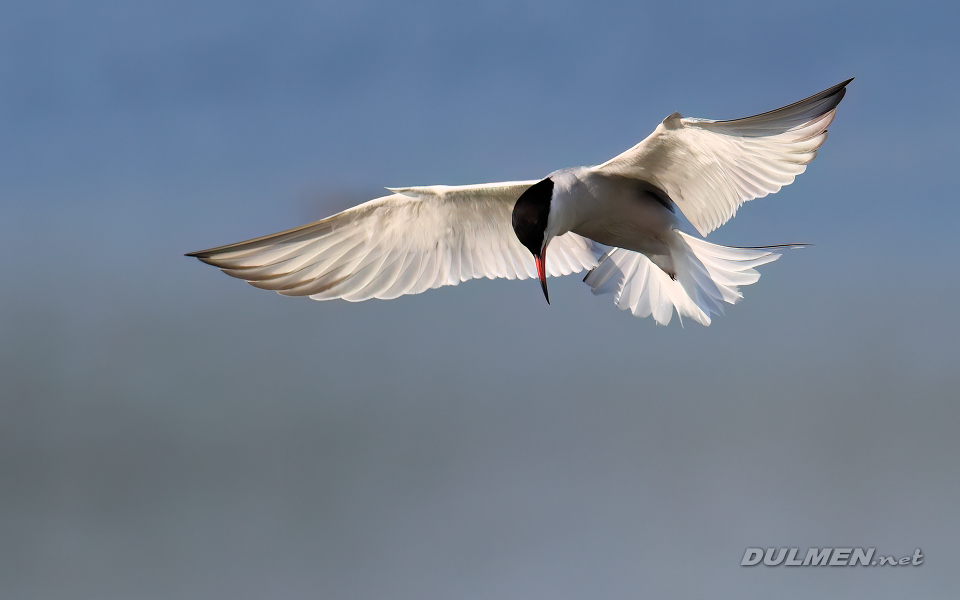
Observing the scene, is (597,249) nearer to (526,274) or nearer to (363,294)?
(526,274)

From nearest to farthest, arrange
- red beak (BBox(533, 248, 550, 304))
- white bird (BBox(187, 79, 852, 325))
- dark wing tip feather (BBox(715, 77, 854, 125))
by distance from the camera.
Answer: dark wing tip feather (BBox(715, 77, 854, 125)) → white bird (BBox(187, 79, 852, 325)) → red beak (BBox(533, 248, 550, 304))

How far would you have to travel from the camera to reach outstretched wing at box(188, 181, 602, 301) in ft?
9.91

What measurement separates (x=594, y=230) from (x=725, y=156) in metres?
0.63

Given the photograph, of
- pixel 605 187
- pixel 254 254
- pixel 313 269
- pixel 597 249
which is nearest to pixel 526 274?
pixel 597 249

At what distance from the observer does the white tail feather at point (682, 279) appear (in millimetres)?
3006

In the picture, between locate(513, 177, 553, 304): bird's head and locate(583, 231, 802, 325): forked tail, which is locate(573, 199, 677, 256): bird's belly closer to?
locate(583, 231, 802, 325): forked tail

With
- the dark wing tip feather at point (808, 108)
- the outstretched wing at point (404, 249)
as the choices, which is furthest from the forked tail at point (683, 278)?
the dark wing tip feather at point (808, 108)

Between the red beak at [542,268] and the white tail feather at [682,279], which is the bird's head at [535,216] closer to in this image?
the red beak at [542,268]

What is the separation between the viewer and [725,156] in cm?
265

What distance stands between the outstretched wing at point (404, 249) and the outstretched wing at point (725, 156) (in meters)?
0.59

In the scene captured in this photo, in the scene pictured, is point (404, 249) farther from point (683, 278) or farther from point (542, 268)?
point (683, 278)

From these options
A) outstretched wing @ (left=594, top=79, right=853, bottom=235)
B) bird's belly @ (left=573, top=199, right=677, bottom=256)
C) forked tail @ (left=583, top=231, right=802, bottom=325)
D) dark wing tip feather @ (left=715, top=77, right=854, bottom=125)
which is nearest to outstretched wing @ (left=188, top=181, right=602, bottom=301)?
forked tail @ (left=583, top=231, right=802, bottom=325)

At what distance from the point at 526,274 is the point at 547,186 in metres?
0.85

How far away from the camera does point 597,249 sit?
11.7ft
